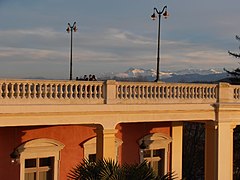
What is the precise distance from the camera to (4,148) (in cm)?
1341

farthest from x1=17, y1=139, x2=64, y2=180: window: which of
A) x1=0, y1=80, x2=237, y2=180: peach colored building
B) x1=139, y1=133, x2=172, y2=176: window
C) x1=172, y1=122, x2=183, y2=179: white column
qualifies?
x1=172, y1=122, x2=183, y2=179: white column

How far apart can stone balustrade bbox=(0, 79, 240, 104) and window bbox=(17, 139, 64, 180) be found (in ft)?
8.26

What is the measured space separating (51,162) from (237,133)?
2187 cm

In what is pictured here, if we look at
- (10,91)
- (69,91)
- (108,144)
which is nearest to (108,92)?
(69,91)

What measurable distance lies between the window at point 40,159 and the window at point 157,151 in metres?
3.27

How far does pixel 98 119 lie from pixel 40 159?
8.99 feet

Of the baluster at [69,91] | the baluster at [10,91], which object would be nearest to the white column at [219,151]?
the baluster at [69,91]

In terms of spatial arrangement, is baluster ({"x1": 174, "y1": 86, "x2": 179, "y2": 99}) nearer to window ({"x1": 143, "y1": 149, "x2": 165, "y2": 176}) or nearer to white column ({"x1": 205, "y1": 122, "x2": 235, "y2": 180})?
white column ({"x1": 205, "y1": 122, "x2": 235, "y2": 180})

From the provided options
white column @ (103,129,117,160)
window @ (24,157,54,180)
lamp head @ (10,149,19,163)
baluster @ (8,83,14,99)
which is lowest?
window @ (24,157,54,180)

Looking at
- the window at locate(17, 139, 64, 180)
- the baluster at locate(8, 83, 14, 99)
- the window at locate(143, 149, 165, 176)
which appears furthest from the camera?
the window at locate(143, 149, 165, 176)

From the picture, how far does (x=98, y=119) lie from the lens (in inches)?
489

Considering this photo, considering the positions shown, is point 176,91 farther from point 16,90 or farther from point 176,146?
point 16,90

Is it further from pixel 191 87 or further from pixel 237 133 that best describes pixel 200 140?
pixel 191 87

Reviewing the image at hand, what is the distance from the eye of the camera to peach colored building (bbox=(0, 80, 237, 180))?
11.5 meters
